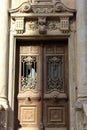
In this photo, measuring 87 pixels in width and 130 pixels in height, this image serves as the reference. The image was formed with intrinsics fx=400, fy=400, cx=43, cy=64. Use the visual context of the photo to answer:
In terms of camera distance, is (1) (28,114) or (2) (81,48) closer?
(2) (81,48)

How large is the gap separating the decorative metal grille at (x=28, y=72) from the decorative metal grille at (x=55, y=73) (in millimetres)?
386

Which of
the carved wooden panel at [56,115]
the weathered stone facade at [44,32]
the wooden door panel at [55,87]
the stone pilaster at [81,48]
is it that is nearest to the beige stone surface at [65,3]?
the weathered stone facade at [44,32]

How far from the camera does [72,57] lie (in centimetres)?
1074

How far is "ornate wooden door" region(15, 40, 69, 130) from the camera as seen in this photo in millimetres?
10625

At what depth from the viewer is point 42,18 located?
430 inches

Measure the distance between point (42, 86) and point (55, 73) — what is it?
514mm

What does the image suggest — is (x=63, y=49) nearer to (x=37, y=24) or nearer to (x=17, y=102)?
(x=37, y=24)

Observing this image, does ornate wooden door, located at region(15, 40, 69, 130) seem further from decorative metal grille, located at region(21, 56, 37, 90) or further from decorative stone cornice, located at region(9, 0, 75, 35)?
decorative stone cornice, located at region(9, 0, 75, 35)

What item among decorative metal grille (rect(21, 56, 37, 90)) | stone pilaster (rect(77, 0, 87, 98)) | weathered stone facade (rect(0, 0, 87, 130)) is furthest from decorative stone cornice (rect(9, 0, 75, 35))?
decorative metal grille (rect(21, 56, 37, 90))

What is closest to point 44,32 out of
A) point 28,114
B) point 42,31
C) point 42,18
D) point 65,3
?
point 42,31

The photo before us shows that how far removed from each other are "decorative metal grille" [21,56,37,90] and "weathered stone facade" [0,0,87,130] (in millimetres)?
347

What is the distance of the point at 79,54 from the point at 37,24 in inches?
58.5

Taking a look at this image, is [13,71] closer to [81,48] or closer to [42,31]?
[42,31]

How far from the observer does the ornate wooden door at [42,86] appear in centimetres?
1062
